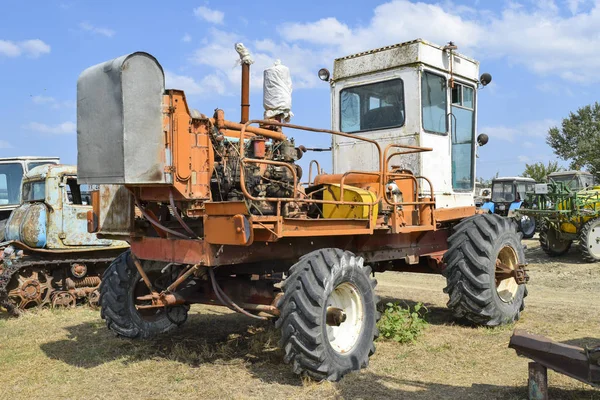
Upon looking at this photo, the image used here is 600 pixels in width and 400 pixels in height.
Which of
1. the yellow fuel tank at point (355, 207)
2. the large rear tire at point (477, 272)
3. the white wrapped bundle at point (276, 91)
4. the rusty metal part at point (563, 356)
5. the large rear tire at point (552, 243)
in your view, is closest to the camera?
the rusty metal part at point (563, 356)

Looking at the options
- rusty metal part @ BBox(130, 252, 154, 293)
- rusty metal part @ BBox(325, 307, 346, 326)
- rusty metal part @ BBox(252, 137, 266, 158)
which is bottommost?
rusty metal part @ BBox(325, 307, 346, 326)

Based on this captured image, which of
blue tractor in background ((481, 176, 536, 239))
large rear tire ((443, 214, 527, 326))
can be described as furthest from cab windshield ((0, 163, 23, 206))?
blue tractor in background ((481, 176, 536, 239))

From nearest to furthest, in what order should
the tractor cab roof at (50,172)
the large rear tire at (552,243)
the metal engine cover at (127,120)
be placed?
1. the metal engine cover at (127,120)
2. the tractor cab roof at (50,172)
3. the large rear tire at (552,243)

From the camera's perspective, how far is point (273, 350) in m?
5.91

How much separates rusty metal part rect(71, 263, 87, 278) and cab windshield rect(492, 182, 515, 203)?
60.5 ft

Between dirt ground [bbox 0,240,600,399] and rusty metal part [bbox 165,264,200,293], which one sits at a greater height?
rusty metal part [bbox 165,264,200,293]

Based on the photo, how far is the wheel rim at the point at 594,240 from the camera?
13141mm

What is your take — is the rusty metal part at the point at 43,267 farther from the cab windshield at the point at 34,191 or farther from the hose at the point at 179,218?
the hose at the point at 179,218

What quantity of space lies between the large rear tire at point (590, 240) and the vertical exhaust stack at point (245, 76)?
9749 mm

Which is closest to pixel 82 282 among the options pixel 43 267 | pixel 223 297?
pixel 43 267

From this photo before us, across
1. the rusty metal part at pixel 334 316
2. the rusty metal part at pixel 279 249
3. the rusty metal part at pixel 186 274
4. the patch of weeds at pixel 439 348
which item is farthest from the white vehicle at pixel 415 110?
the rusty metal part at pixel 186 274

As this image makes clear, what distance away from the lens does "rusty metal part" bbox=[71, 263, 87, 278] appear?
9547 mm

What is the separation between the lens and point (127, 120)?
4.67m

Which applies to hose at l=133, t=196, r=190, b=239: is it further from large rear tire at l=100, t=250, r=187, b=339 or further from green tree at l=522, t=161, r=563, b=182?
green tree at l=522, t=161, r=563, b=182
